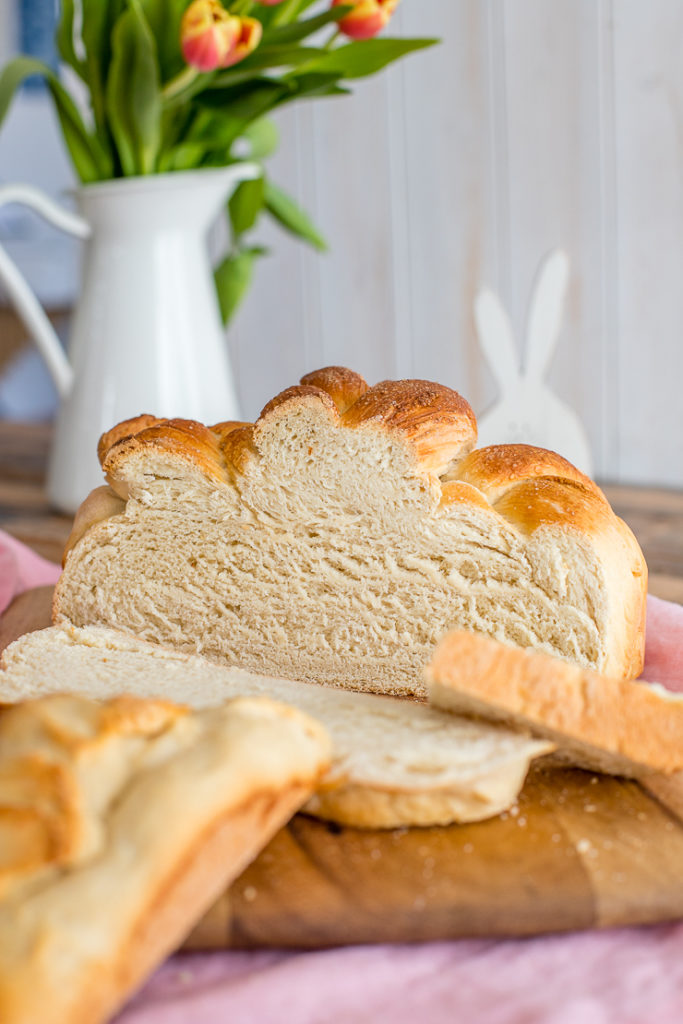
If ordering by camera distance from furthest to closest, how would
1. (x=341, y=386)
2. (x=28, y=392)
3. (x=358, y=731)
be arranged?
(x=28, y=392), (x=341, y=386), (x=358, y=731)

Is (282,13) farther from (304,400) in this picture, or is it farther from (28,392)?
(28,392)

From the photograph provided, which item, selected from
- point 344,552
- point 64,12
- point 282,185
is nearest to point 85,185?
point 64,12

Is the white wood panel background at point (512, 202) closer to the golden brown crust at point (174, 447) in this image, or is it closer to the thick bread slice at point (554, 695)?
the golden brown crust at point (174, 447)

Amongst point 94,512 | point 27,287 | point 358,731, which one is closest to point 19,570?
point 94,512

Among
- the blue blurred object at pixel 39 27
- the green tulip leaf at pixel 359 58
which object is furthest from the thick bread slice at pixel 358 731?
the blue blurred object at pixel 39 27

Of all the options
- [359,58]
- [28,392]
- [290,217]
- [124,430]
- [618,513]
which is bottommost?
[28,392]

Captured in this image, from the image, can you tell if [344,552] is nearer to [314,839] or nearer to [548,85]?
[314,839]
